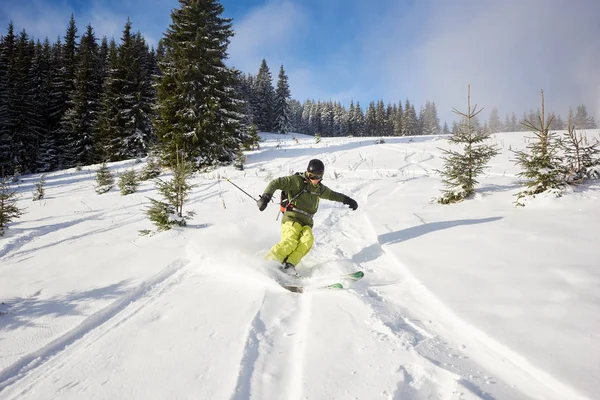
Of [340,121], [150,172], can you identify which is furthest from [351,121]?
[150,172]

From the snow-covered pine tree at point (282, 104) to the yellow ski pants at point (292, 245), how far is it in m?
48.3

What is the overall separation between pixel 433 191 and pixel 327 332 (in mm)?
7456

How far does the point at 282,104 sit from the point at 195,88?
3689cm

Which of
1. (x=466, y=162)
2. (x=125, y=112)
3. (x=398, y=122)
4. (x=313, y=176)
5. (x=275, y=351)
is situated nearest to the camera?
(x=275, y=351)

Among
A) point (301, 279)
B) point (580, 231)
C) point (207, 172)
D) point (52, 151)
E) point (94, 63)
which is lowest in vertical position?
point (301, 279)

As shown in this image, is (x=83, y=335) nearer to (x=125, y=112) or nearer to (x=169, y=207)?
(x=169, y=207)

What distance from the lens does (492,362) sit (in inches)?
81.9

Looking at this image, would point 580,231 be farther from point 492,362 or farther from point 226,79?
point 226,79

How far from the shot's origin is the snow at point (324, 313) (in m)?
1.87

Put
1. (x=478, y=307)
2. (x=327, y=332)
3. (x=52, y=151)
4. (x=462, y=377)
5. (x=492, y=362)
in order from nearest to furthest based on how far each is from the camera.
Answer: (x=462, y=377) → (x=492, y=362) → (x=327, y=332) → (x=478, y=307) → (x=52, y=151)

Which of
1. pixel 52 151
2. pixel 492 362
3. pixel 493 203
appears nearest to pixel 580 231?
pixel 493 203

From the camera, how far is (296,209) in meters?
4.80

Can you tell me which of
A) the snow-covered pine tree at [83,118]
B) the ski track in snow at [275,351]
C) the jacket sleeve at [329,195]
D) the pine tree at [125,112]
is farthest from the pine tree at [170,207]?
the snow-covered pine tree at [83,118]

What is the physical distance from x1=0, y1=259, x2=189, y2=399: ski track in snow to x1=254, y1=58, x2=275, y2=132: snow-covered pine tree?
164 feet
